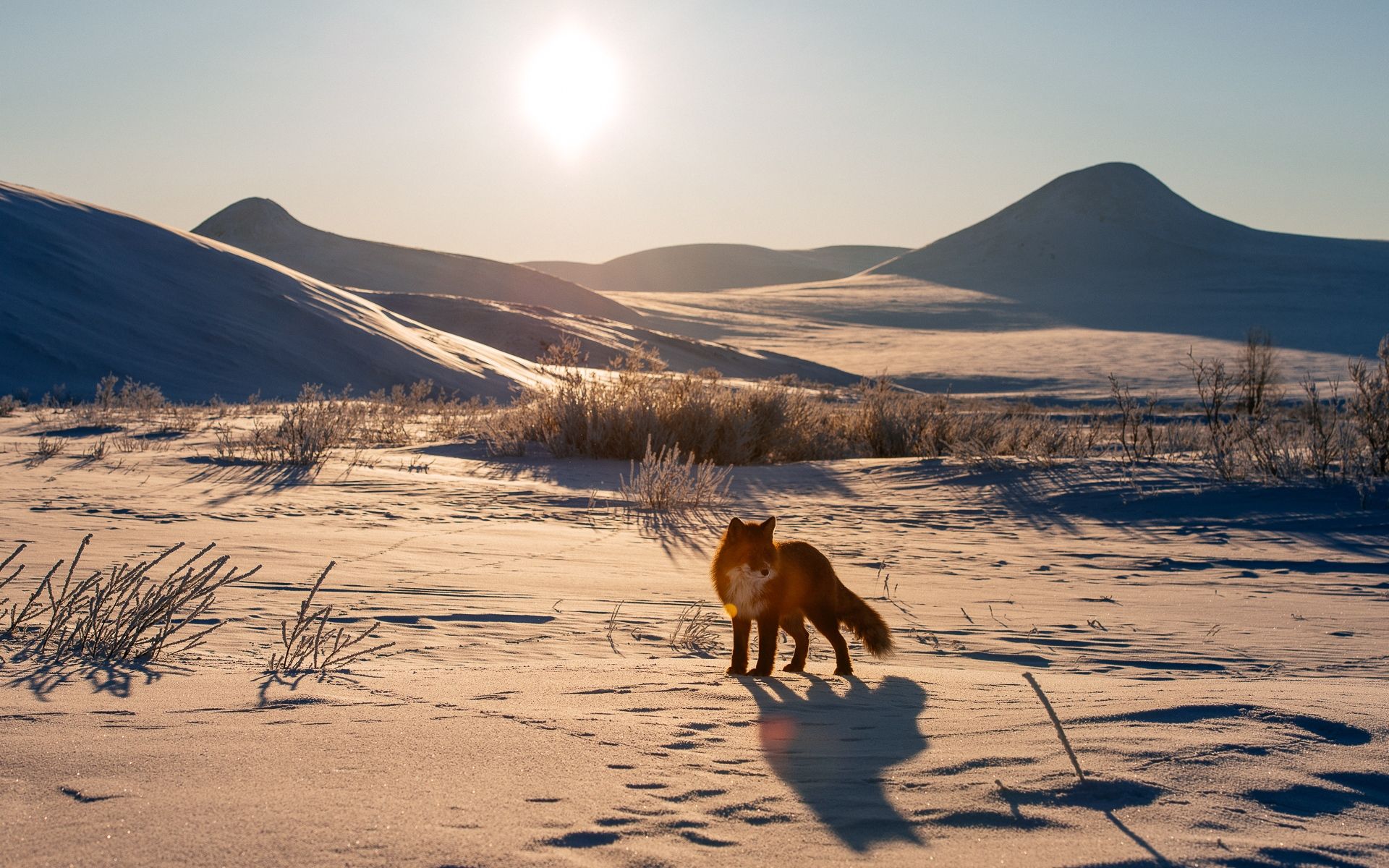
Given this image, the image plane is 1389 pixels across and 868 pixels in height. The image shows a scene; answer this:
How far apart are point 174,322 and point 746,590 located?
25.9 metres

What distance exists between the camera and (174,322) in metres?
25.9

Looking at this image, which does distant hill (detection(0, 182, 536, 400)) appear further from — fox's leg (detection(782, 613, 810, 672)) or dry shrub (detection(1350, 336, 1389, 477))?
fox's leg (detection(782, 613, 810, 672))

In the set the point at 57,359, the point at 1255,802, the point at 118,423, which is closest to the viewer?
the point at 1255,802

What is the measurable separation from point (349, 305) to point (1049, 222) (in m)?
92.4

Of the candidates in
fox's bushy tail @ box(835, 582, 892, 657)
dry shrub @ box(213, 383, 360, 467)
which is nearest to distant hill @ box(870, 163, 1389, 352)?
dry shrub @ box(213, 383, 360, 467)

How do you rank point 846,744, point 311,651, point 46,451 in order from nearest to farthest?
point 846,744, point 311,651, point 46,451

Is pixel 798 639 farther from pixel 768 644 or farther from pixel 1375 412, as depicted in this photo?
pixel 1375 412

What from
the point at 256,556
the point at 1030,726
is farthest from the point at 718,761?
the point at 256,556

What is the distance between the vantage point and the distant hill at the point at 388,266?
66.1 metres

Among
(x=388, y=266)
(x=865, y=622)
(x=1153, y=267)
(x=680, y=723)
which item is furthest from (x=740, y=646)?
(x=1153, y=267)

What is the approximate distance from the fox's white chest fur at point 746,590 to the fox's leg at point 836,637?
0.28 metres

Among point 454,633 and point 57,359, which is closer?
point 454,633

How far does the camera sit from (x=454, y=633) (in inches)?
160

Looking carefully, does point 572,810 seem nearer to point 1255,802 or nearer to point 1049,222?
point 1255,802
